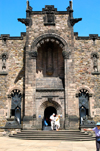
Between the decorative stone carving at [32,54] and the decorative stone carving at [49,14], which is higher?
the decorative stone carving at [49,14]

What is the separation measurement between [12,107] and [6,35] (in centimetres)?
771

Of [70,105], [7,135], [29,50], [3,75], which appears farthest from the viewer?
[3,75]

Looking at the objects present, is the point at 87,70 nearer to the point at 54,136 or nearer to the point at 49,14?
the point at 49,14

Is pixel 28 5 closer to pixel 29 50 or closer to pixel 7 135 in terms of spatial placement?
pixel 29 50

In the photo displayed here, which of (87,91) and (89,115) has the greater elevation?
(87,91)

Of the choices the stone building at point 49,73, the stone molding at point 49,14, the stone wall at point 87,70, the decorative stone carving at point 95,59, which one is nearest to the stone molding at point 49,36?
the stone building at point 49,73

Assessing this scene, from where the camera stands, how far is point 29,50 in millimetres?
19312

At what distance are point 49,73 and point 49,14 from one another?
19.4ft

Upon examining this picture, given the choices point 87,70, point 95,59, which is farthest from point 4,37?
point 95,59

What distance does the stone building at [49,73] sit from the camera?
18.4 metres

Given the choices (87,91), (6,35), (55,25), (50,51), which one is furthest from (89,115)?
(6,35)

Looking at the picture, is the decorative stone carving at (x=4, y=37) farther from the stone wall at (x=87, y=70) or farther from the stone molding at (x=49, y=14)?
the stone wall at (x=87, y=70)

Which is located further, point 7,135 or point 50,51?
point 50,51

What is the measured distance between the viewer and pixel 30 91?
18578 millimetres
